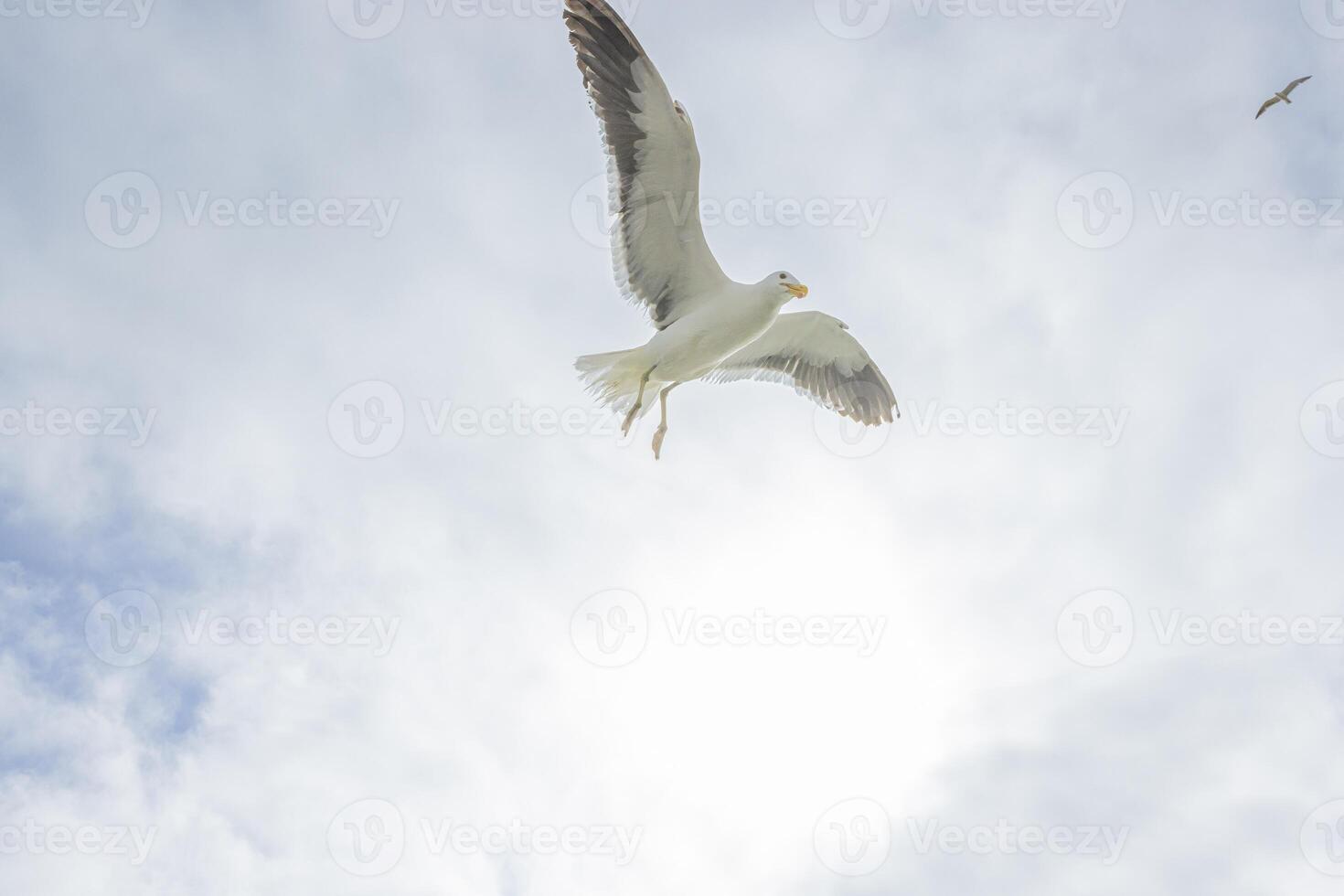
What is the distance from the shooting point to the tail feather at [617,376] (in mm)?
12188

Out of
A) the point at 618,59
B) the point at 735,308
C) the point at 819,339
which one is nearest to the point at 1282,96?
the point at 819,339

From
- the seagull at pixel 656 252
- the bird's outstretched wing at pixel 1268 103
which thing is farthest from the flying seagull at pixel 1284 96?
the seagull at pixel 656 252

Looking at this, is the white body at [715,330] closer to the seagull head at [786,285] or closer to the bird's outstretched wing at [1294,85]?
the seagull head at [786,285]

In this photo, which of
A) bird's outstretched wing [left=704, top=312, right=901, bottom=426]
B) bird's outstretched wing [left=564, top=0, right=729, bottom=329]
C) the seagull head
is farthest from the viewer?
bird's outstretched wing [left=704, top=312, right=901, bottom=426]

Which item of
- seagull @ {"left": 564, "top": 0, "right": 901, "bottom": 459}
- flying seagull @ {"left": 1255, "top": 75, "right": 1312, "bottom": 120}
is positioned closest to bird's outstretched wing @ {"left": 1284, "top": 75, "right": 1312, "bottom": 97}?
flying seagull @ {"left": 1255, "top": 75, "right": 1312, "bottom": 120}

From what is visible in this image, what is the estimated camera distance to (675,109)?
11266 mm

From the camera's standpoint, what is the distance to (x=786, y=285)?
11.8m

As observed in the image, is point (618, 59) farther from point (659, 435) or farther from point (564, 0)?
point (659, 435)

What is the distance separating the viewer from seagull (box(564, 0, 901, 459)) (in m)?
11.2

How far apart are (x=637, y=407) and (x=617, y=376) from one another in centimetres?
38

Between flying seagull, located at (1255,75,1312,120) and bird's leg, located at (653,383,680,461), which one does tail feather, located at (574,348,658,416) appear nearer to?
bird's leg, located at (653,383,680,461)

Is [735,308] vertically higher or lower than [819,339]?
lower

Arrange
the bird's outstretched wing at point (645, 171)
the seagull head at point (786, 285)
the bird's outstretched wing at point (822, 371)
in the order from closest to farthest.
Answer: the bird's outstretched wing at point (645, 171), the seagull head at point (786, 285), the bird's outstretched wing at point (822, 371)

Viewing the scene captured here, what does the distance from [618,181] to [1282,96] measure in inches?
298
